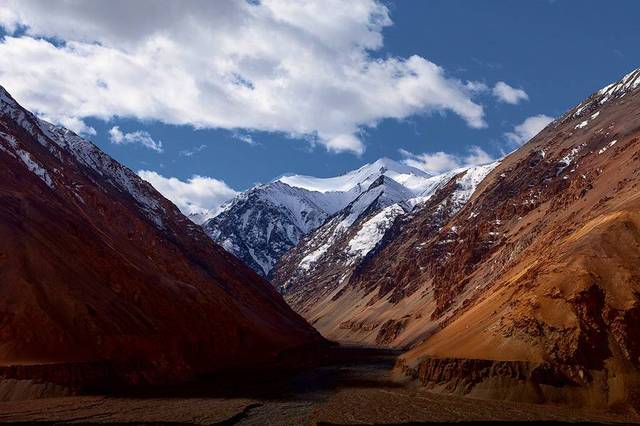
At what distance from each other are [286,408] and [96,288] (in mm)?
34360

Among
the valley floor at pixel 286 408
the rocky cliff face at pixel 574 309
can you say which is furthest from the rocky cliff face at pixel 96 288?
the rocky cliff face at pixel 574 309

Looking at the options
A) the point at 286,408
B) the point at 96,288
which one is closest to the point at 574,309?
the point at 286,408

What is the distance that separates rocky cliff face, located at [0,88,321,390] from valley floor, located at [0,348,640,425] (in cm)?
862

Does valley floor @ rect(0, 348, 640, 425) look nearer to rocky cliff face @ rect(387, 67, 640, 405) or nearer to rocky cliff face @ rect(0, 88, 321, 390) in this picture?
rocky cliff face @ rect(387, 67, 640, 405)

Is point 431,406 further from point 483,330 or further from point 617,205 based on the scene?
point 617,205

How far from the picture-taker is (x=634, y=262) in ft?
224

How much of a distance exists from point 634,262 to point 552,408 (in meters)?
20.6

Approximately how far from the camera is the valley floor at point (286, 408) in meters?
50.4

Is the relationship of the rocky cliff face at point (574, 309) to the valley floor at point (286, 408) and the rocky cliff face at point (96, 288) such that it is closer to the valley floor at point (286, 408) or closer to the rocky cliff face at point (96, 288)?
the valley floor at point (286, 408)

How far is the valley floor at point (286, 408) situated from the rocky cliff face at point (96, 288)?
8624mm

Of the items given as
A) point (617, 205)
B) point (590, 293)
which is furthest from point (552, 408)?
point (617, 205)

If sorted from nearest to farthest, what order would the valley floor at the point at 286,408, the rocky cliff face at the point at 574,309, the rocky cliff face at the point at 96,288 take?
the valley floor at the point at 286,408, the rocky cliff face at the point at 574,309, the rocky cliff face at the point at 96,288

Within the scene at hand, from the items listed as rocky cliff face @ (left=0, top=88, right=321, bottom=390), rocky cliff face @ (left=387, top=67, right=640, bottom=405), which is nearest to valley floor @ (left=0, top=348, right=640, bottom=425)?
rocky cliff face @ (left=387, top=67, right=640, bottom=405)

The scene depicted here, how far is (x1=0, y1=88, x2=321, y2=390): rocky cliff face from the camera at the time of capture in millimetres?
71125
